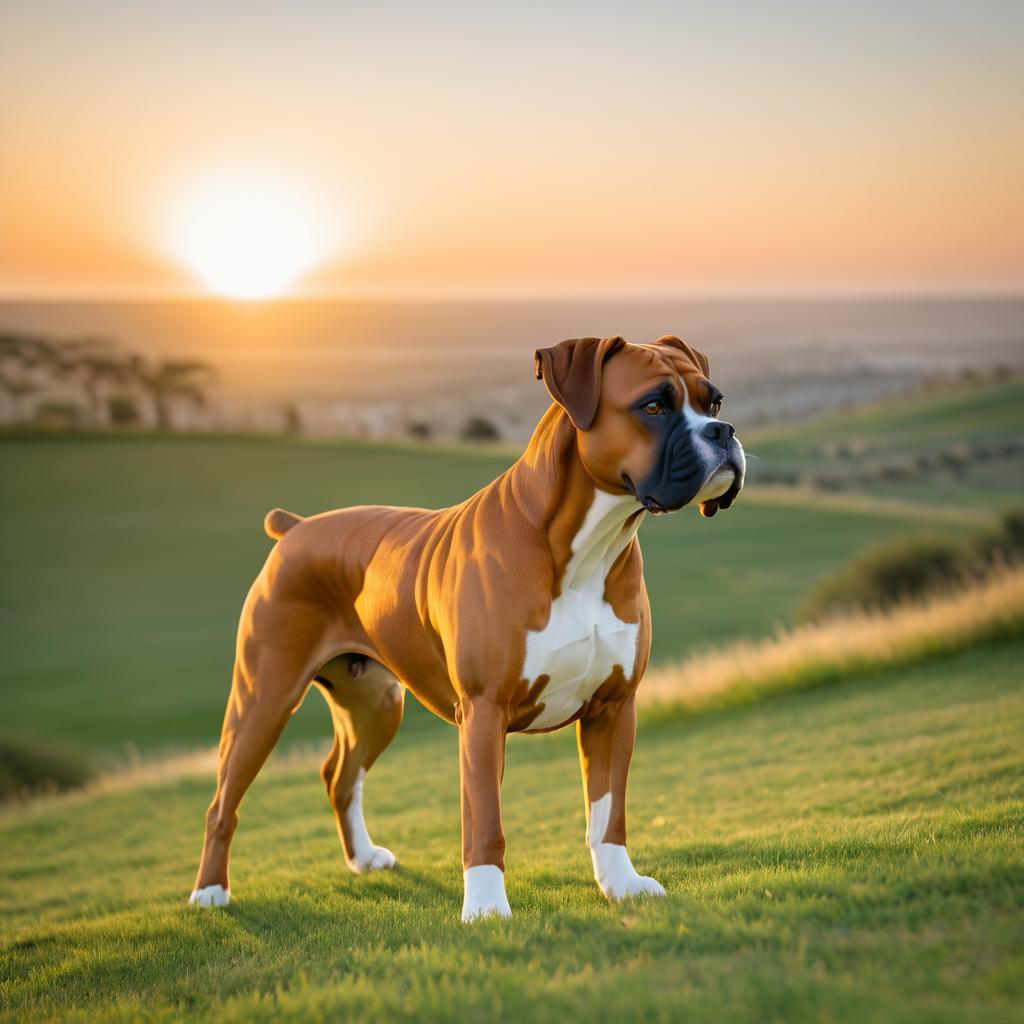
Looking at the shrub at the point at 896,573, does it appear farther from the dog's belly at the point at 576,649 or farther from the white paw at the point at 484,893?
the white paw at the point at 484,893

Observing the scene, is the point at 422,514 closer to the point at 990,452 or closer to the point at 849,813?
the point at 849,813

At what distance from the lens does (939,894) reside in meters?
4.34

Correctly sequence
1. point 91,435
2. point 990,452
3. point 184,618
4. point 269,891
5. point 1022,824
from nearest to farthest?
1. point 1022,824
2. point 269,891
3. point 184,618
4. point 990,452
5. point 91,435

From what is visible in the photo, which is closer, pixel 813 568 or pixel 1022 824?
pixel 1022 824

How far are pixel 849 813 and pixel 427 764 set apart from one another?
6992mm

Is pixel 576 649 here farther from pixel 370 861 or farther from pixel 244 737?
pixel 370 861

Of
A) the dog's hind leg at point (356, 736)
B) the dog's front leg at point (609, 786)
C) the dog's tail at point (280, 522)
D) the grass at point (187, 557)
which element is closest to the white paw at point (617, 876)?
the dog's front leg at point (609, 786)

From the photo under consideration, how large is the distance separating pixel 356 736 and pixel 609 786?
195 cm

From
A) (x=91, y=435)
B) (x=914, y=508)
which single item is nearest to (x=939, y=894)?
(x=914, y=508)

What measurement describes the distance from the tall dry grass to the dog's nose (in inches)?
388

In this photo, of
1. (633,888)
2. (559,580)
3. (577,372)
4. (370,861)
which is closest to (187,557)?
(370,861)

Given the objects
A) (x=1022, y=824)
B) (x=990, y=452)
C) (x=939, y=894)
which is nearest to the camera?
(x=939, y=894)

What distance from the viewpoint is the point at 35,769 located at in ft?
56.0

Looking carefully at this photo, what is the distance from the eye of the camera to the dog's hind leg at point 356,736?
677cm
